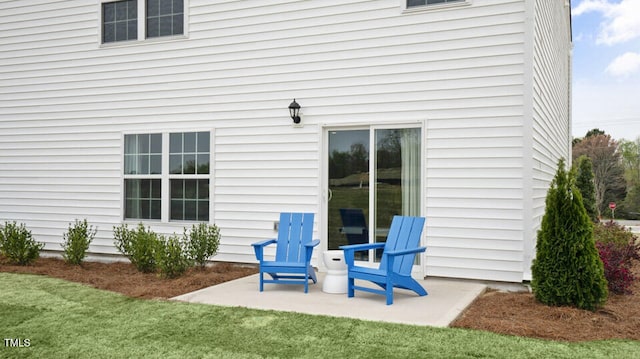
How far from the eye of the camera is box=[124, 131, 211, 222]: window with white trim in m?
8.03

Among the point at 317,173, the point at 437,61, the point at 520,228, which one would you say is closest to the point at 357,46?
the point at 437,61

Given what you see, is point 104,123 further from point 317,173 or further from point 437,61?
point 437,61

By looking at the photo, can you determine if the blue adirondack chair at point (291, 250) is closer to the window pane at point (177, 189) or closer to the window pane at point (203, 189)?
the window pane at point (203, 189)

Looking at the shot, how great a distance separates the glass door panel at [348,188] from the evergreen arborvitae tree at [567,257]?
2.31m

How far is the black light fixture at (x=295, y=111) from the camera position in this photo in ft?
23.6

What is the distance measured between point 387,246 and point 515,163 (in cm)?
176

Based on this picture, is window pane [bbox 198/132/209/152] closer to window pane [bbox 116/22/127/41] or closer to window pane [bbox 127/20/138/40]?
window pane [bbox 127/20/138/40]

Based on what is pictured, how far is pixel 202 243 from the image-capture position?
7.35 meters

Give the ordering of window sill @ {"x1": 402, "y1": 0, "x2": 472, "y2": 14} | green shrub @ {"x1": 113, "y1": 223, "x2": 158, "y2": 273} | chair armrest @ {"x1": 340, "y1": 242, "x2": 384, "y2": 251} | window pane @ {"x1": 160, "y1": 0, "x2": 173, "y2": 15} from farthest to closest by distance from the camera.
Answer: window pane @ {"x1": 160, "y1": 0, "x2": 173, "y2": 15} < green shrub @ {"x1": 113, "y1": 223, "x2": 158, "y2": 273} < window sill @ {"x1": 402, "y1": 0, "x2": 472, "y2": 14} < chair armrest @ {"x1": 340, "y1": 242, "x2": 384, "y2": 251}

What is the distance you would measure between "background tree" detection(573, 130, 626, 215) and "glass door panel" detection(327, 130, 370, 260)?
1052 inches

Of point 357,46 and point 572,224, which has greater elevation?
point 357,46

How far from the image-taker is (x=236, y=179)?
7.78 m

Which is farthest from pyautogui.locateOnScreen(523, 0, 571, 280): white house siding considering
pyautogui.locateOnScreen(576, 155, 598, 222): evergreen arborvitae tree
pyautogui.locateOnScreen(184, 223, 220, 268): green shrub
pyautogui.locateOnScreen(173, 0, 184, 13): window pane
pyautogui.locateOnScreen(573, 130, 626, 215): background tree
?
pyautogui.locateOnScreen(573, 130, 626, 215): background tree

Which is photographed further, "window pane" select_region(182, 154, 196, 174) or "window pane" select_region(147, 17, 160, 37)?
"window pane" select_region(147, 17, 160, 37)
